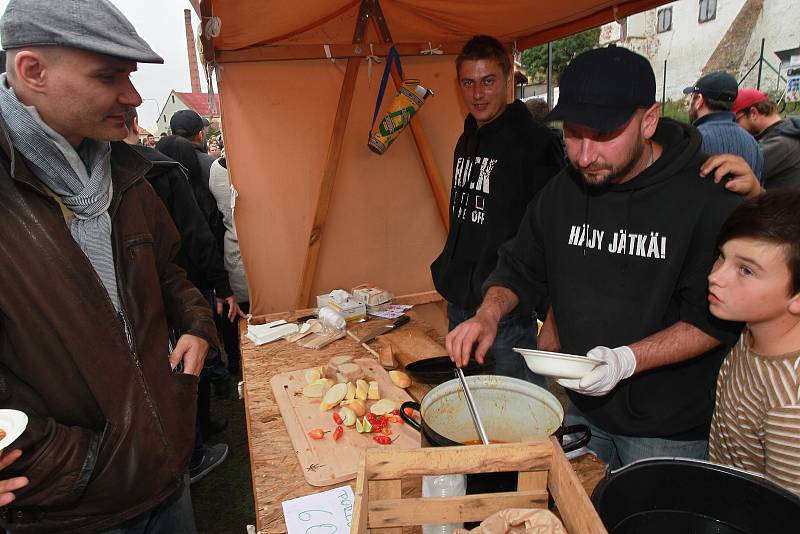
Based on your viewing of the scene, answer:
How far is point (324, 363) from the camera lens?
2.48 m

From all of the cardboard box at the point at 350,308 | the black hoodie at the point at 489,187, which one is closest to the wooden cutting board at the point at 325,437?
the cardboard box at the point at 350,308

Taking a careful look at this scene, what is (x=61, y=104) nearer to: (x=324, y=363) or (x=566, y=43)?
(x=324, y=363)

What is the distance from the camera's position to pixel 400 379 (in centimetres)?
214

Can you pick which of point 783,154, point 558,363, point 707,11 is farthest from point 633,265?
point 707,11

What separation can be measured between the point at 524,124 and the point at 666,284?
1502 millimetres

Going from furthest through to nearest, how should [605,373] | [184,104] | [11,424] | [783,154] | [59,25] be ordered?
[184,104], [783,154], [605,373], [59,25], [11,424]

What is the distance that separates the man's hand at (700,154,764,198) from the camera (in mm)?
1486

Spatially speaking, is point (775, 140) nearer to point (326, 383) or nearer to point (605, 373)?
point (605, 373)

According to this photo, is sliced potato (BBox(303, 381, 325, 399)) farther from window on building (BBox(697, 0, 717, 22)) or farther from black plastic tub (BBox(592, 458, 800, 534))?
window on building (BBox(697, 0, 717, 22))

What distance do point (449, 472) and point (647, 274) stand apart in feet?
3.37

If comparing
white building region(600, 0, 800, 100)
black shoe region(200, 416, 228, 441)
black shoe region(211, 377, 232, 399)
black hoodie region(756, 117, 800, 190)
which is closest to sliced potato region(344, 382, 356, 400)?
black shoe region(200, 416, 228, 441)

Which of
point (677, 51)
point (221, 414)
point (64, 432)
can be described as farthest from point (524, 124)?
point (677, 51)

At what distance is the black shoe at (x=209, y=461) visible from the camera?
3.36 meters

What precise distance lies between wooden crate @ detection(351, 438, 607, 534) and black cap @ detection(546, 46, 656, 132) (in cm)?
104
